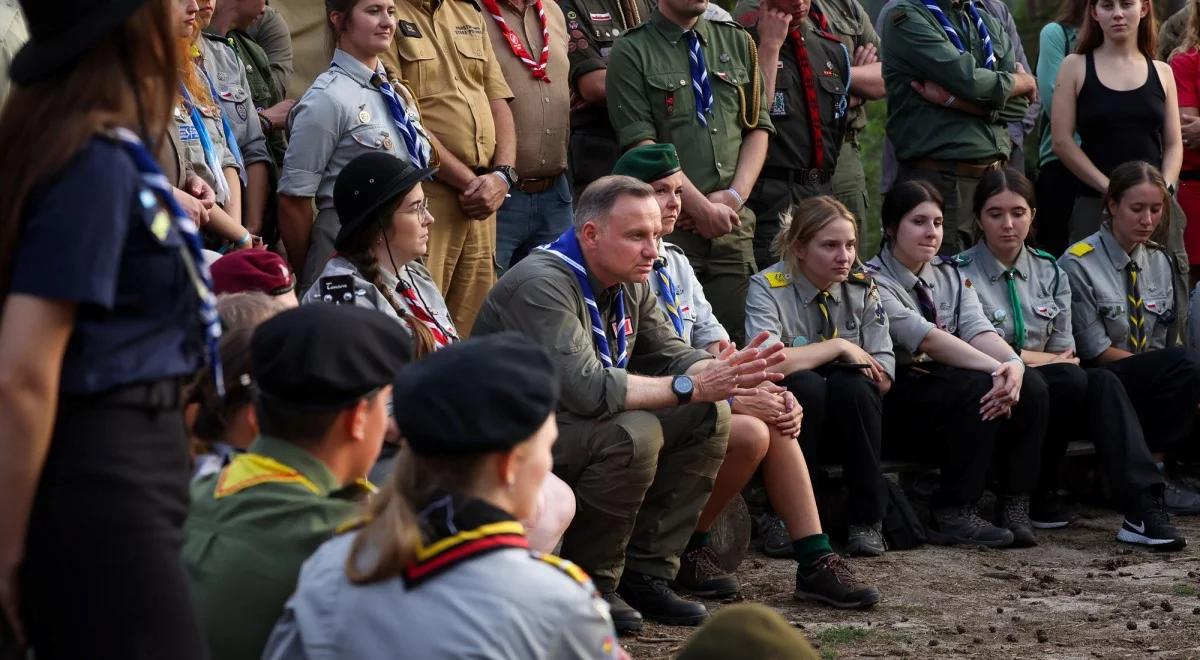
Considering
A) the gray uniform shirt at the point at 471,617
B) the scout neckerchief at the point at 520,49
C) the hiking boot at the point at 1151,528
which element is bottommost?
the hiking boot at the point at 1151,528

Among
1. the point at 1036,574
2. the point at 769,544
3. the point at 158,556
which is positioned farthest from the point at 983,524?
the point at 158,556

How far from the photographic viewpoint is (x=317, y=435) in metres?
2.74

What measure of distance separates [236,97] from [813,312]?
251 centimetres

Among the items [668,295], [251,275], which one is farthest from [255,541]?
[668,295]

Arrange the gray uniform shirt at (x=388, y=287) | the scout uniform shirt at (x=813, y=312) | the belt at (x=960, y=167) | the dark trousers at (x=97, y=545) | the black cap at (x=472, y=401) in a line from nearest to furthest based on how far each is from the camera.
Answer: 1. the dark trousers at (x=97, y=545)
2. the black cap at (x=472, y=401)
3. the gray uniform shirt at (x=388, y=287)
4. the scout uniform shirt at (x=813, y=312)
5. the belt at (x=960, y=167)

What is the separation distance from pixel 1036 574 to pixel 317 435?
14.0 feet

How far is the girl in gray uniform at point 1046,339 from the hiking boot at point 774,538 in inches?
55.4

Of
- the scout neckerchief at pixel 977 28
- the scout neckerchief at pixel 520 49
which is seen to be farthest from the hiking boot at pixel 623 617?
the scout neckerchief at pixel 977 28

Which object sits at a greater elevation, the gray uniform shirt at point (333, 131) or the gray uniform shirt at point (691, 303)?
the gray uniform shirt at point (333, 131)

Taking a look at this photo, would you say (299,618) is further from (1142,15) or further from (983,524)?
(1142,15)

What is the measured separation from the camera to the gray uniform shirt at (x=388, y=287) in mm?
4949

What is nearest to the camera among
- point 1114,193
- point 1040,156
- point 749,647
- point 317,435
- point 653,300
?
point 749,647

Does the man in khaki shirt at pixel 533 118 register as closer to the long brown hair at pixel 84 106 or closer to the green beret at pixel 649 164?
the green beret at pixel 649 164

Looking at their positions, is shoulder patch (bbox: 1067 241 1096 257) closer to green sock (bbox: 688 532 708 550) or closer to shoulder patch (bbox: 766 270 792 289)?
shoulder patch (bbox: 766 270 792 289)
